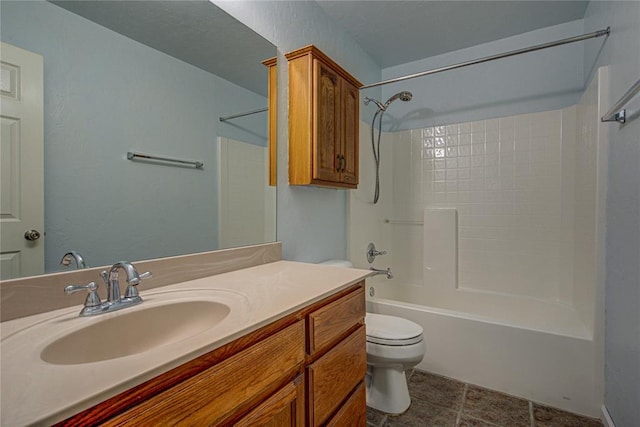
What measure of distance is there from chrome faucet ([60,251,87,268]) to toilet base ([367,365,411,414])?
145cm

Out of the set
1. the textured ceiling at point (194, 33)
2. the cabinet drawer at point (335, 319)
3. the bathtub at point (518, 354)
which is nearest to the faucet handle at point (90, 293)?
the cabinet drawer at point (335, 319)

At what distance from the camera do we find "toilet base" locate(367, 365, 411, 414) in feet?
5.22

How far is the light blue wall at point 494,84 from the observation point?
2230 millimetres

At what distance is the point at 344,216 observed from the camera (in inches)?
90.4

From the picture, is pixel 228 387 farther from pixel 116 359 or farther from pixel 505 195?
pixel 505 195

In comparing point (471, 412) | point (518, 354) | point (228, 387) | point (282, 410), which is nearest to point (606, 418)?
point (518, 354)

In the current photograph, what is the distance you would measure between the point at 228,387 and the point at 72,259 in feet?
2.04

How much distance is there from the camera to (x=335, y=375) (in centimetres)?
105

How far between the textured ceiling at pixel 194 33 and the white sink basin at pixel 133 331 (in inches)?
35.6

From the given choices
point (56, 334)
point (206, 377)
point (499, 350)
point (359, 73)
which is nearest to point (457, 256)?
point (499, 350)

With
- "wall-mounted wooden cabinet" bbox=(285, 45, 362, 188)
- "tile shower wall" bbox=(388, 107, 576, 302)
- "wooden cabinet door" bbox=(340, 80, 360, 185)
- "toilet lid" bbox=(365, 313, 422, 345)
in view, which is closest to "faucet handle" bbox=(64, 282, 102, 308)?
"wall-mounted wooden cabinet" bbox=(285, 45, 362, 188)

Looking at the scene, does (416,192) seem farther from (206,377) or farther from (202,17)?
(206,377)

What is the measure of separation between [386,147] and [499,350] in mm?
1826

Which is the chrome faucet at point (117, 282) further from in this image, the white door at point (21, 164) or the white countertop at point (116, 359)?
the white door at point (21, 164)
